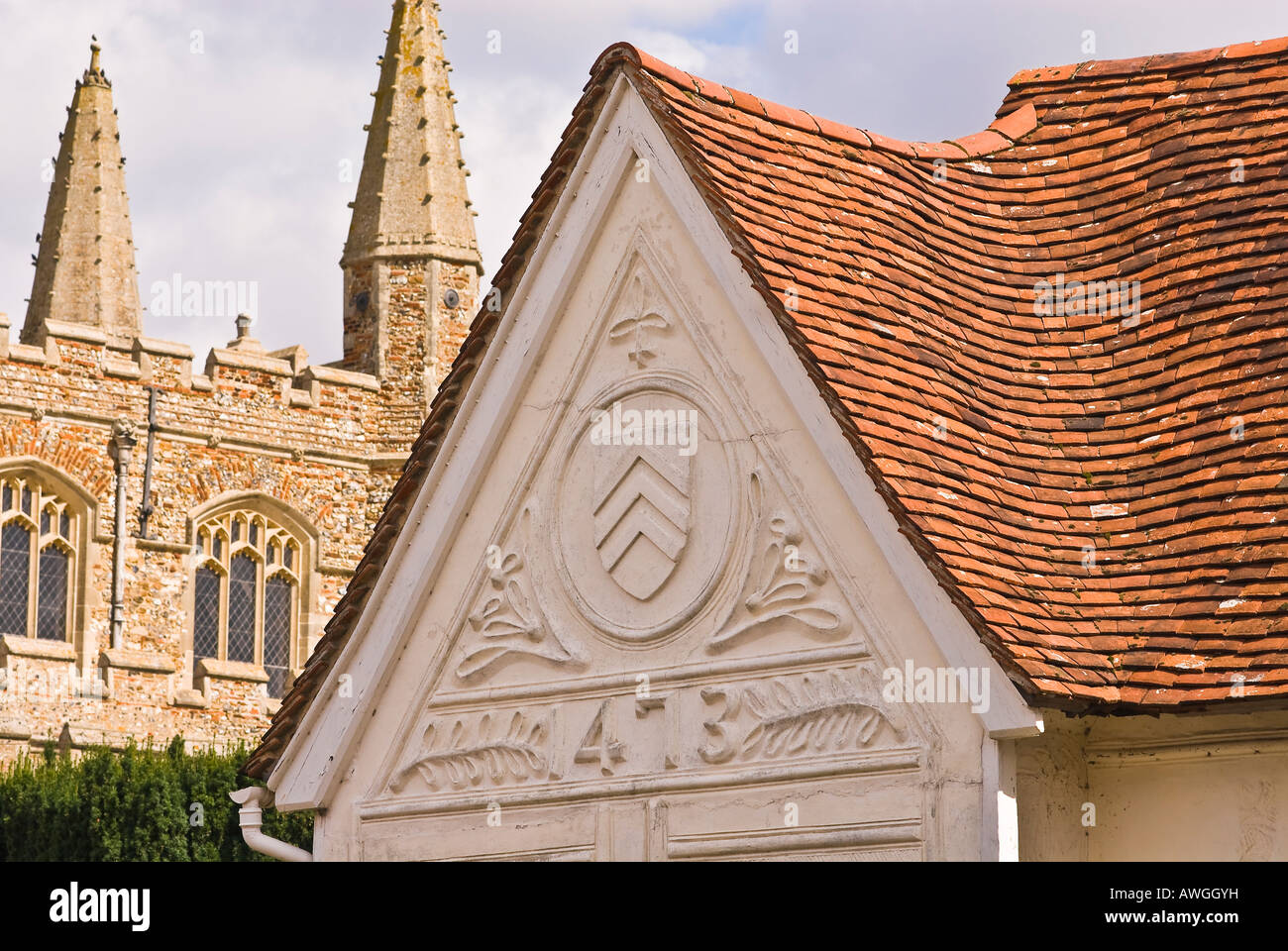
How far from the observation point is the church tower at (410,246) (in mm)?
49469

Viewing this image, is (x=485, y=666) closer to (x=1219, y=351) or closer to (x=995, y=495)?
(x=995, y=495)

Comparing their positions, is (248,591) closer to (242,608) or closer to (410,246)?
(242,608)

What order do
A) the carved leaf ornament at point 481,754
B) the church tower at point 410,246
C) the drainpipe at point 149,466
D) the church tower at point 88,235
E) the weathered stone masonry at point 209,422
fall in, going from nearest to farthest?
the carved leaf ornament at point 481,754, the weathered stone masonry at point 209,422, the drainpipe at point 149,466, the church tower at point 410,246, the church tower at point 88,235

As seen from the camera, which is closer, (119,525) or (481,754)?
(481,754)

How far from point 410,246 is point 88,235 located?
7765 millimetres

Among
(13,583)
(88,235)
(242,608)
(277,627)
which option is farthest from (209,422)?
(88,235)

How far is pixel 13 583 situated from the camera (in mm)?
46094

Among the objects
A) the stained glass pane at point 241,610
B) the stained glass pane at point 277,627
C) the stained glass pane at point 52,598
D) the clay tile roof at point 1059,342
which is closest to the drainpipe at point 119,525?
the stained glass pane at point 52,598

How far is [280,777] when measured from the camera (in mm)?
13859

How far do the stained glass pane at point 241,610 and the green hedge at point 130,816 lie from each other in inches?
437

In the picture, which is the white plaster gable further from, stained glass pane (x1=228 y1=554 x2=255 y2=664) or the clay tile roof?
stained glass pane (x1=228 y1=554 x2=255 y2=664)

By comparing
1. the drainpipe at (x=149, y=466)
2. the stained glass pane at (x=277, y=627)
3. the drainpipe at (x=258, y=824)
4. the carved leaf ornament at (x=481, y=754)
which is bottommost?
the drainpipe at (x=258, y=824)

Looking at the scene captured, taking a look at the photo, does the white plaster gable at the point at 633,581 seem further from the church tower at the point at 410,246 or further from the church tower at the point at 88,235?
the church tower at the point at 88,235

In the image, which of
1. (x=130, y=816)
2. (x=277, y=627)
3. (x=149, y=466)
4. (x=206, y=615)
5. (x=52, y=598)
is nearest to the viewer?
(x=130, y=816)
